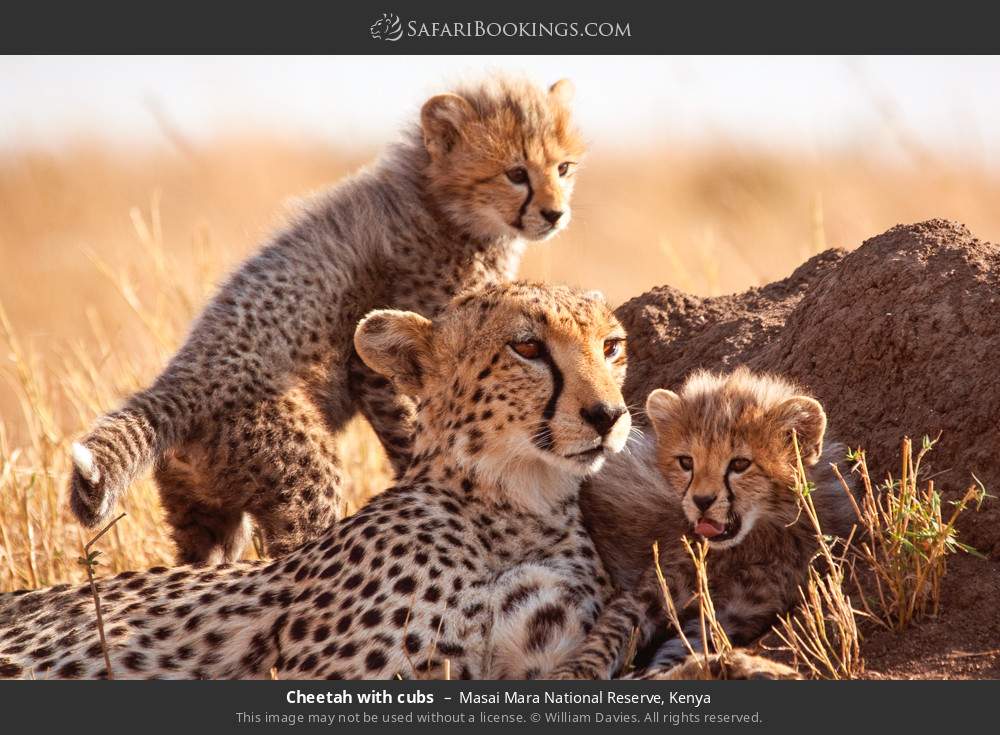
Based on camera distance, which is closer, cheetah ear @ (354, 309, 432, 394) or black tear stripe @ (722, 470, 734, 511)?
black tear stripe @ (722, 470, 734, 511)

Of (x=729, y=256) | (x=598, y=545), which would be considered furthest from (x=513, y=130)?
(x=729, y=256)

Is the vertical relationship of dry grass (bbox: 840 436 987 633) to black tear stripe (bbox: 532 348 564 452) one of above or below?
below

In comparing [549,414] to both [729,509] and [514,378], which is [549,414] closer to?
[514,378]

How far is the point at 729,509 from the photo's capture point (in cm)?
296

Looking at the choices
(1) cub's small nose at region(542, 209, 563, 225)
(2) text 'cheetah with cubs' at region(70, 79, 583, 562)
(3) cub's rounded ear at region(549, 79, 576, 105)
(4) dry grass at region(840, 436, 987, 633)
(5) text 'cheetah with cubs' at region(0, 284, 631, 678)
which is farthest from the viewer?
(3) cub's rounded ear at region(549, 79, 576, 105)

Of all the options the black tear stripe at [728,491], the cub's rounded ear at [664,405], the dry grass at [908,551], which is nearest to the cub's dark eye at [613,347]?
the cub's rounded ear at [664,405]

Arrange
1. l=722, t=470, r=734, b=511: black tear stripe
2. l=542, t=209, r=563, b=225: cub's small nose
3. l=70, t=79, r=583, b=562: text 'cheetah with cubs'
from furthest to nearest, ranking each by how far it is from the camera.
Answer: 1. l=542, t=209, r=563, b=225: cub's small nose
2. l=70, t=79, r=583, b=562: text 'cheetah with cubs'
3. l=722, t=470, r=734, b=511: black tear stripe

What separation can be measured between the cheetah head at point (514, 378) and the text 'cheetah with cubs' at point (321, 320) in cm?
69

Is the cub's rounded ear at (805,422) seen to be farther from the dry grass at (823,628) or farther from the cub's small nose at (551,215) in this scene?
the cub's small nose at (551,215)

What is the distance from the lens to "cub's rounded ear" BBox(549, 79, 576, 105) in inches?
188

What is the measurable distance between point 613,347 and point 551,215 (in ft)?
4.16

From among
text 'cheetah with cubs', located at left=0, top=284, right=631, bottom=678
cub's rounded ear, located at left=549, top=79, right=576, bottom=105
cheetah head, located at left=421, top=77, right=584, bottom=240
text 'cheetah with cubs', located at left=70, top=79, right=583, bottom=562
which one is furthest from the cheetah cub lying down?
cub's rounded ear, located at left=549, top=79, right=576, bottom=105

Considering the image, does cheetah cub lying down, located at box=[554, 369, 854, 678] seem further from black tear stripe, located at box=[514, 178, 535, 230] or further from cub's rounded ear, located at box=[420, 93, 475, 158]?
cub's rounded ear, located at box=[420, 93, 475, 158]

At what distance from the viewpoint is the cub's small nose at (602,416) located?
9.70ft
